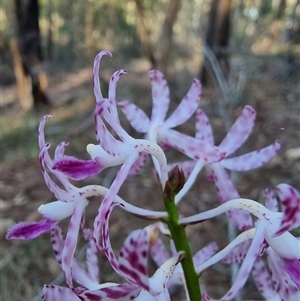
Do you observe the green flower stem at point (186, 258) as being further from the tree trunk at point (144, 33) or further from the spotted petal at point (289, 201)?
the tree trunk at point (144, 33)

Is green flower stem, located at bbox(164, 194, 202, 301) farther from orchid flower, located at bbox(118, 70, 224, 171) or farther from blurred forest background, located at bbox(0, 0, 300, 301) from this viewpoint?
blurred forest background, located at bbox(0, 0, 300, 301)

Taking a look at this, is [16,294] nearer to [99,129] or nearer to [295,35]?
[99,129]

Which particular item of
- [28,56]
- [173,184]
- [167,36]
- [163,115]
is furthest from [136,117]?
[28,56]

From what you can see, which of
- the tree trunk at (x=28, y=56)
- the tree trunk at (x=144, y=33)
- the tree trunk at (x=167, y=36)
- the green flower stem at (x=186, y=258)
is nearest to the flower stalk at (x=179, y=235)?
the green flower stem at (x=186, y=258)

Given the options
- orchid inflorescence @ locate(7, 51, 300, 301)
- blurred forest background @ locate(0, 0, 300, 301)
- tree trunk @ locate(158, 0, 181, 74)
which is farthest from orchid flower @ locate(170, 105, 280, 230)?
tree trunk @ locate(158, 0, 181, 74)

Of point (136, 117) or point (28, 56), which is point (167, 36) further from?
point (136, 117)
